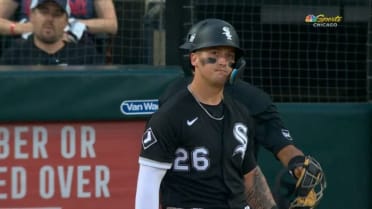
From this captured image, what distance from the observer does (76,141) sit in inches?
265

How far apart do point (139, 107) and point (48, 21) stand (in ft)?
2.75

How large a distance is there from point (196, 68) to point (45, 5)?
8.16ft

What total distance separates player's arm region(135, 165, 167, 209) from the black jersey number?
102 mm

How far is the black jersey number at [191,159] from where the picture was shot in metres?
4.49

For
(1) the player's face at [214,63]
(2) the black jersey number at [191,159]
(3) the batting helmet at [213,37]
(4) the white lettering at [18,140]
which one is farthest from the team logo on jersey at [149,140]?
(4) the white lettering at [18,140]

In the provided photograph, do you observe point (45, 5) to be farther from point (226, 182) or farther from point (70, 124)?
point (226, 182)

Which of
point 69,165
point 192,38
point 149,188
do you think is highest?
point 192,38

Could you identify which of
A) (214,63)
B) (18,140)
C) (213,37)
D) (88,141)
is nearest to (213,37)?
(213,37)

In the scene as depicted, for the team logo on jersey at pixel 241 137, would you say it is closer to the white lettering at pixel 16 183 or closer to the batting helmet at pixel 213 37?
the batting helmet at pixel 213 37

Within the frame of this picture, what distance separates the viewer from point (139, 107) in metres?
6.74

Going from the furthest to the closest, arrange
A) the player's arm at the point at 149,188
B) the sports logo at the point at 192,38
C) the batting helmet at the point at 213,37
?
the sports logo at the point at 192,38
the batting helmet at the point at 213,37
the player's arm at the point at 149,188

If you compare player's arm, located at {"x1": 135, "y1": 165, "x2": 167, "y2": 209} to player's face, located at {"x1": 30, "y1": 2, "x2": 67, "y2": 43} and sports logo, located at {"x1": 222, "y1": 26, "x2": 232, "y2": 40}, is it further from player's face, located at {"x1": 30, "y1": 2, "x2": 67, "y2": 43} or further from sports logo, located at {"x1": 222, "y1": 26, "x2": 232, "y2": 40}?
player's face, located at {"x1": 30, "y1": 2, "x2": 67, "y2": 43}

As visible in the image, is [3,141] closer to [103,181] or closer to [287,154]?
[103,181]

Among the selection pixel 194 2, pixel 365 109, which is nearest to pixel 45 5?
pixel 194 2
